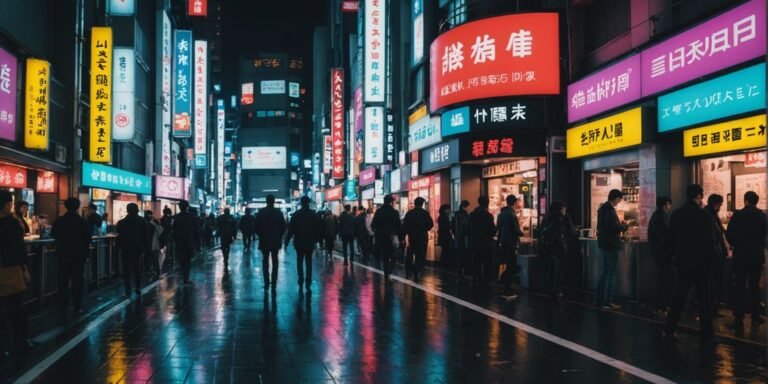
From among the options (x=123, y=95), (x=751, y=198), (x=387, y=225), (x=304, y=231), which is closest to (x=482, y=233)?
(x=387, y=225)

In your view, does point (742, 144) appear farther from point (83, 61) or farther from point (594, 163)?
point (83, 61)

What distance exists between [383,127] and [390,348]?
28958mm

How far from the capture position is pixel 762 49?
10.2 metres

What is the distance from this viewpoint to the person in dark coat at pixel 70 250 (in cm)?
1162

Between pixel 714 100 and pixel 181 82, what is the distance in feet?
107

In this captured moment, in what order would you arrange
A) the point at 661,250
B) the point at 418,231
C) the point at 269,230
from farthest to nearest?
the point at 418,231 < the point at 269,230 < the point at 661,250

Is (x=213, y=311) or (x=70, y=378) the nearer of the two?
(x=70, y=378)

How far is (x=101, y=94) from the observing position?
22.3m

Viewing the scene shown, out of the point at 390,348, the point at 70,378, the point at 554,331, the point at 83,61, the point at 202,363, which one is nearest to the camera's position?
the point at 70,378

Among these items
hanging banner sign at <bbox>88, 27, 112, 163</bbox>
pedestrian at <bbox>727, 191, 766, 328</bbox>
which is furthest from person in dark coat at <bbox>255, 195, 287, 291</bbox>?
hanging banner sign at <bbox>88, 27, 112, 163</bbox>

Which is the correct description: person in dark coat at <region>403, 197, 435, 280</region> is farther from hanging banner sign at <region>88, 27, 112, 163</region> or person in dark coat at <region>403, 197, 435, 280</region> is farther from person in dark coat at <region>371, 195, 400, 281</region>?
hanging banner sign at <region>88, 27, 112, 163</region>

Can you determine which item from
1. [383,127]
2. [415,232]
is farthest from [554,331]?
[383,127]

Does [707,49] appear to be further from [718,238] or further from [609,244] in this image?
[609,244]

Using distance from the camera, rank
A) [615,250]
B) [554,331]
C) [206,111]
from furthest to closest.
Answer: [206,111] → [615,250] → [554,331]
